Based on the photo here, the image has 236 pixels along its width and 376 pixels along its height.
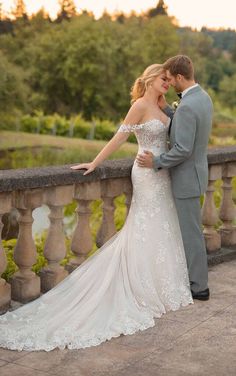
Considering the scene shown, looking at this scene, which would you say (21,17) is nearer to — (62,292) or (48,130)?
(48,130)

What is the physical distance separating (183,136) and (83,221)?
3.19 feet

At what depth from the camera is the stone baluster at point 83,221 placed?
5.23m

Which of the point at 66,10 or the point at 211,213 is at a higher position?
the point at 66,10

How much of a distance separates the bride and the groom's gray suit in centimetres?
10

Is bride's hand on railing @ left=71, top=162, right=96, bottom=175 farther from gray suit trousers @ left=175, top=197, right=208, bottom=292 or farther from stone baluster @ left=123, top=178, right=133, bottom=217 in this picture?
gray suit trousers @ left=175, top=197, right=208, bottom=292

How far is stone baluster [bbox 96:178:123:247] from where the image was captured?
5473 mm

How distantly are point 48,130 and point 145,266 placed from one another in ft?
160

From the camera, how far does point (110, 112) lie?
61.1m

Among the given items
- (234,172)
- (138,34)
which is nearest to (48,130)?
(138,34)

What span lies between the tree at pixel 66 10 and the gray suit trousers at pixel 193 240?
70.9m

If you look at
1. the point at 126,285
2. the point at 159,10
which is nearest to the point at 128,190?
the point at 126,285

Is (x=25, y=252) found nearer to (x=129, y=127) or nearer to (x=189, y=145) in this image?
(x=129, y=127)

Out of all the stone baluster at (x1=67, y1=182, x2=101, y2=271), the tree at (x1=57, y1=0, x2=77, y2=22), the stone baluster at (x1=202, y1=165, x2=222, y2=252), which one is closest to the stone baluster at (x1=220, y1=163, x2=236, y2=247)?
the stone baluster at (x1=202, y1=165, x2=222, y2=252)

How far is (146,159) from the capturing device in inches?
209
